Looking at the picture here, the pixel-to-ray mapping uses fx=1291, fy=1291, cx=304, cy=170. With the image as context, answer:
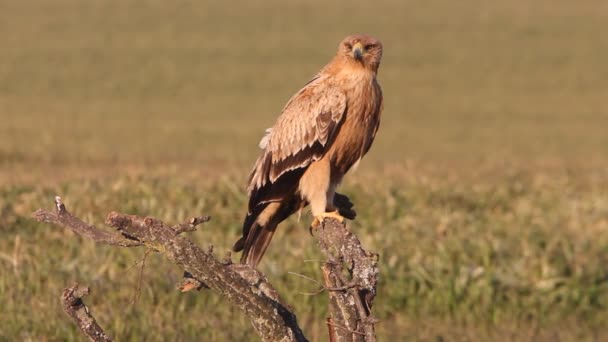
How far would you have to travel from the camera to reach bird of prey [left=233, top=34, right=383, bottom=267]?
23.7ft

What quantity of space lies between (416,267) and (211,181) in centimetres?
328

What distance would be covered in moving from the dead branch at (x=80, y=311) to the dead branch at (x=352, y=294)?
35.2 inches

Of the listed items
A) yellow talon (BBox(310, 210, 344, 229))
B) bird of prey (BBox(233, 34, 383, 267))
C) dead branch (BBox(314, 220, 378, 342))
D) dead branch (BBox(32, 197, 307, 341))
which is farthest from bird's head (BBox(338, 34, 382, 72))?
dead branch (BBox(32, 197, 307, 341))

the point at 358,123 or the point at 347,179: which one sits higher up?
the point at 347,179

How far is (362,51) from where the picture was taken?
720 cm

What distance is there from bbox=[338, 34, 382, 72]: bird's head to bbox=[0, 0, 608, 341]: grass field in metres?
1.86

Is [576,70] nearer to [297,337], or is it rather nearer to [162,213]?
[162,213]

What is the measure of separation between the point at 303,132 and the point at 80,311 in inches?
114

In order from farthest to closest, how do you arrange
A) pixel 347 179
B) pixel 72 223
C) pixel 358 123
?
1. pixel 347 179
2. pixel 358 123
3. pixel 72 223

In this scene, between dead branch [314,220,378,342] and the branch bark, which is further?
dead branch [314,220,378,342]

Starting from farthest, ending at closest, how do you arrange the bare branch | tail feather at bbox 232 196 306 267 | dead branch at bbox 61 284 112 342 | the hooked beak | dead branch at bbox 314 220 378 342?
tail feather at bbox 232 196 306 267 < the hooked beak < dead branch at bbox 314 220 378 342 < dead branch at bbox 61 284 112 342 < the bare branch

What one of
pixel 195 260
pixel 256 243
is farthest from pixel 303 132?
pixel 195 260

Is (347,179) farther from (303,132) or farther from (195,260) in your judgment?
(195,260)

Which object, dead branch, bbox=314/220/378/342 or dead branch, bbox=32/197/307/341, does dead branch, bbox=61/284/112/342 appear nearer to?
dead branch, bbox=32/197/307/341
